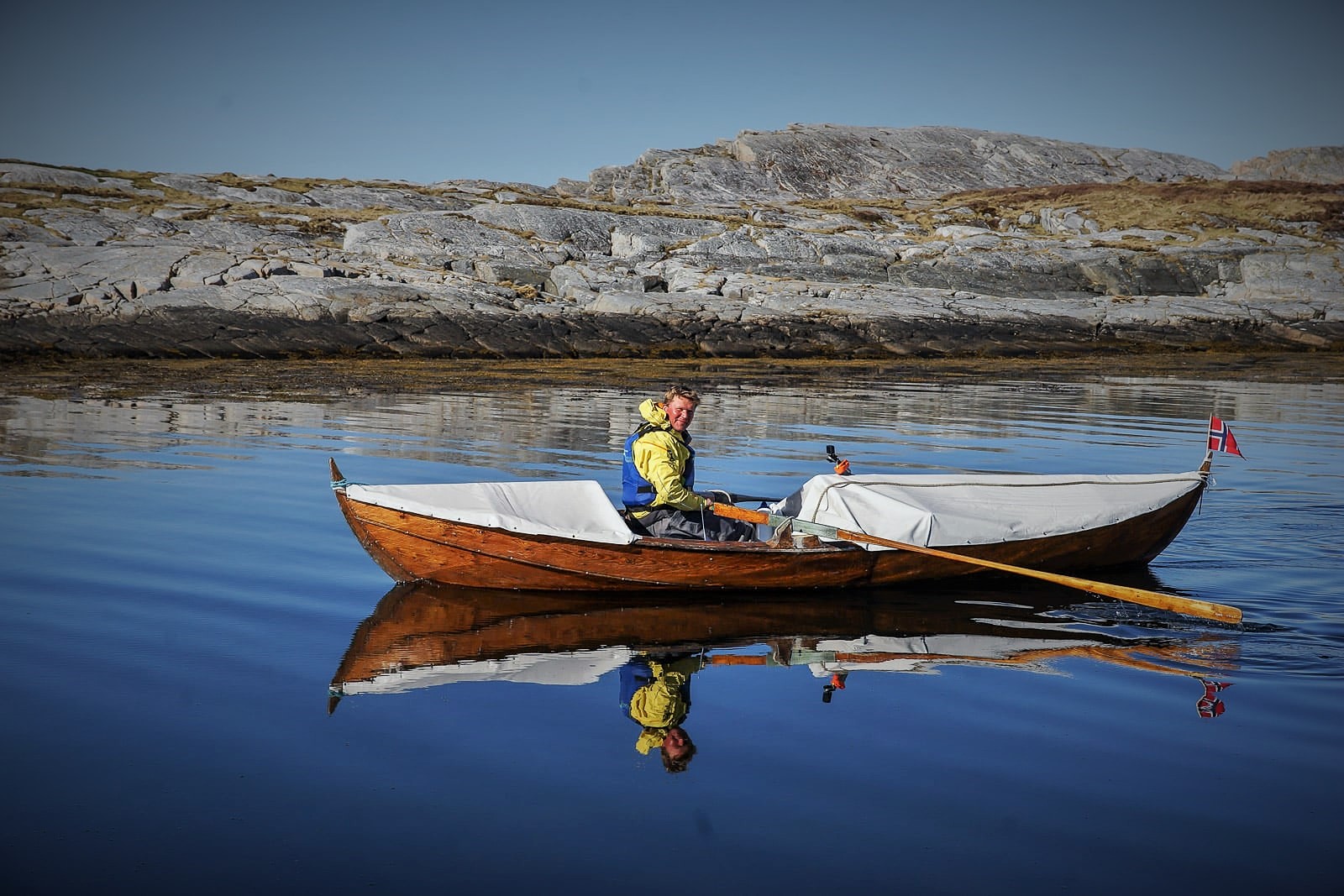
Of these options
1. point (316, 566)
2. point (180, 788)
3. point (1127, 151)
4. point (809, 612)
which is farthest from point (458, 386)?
point (1127, 151)

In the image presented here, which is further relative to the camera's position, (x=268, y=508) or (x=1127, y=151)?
(x=1127, y=151)

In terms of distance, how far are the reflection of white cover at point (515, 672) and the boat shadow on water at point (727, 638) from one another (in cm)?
1

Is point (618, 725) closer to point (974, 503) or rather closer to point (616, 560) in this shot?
point (616, 560)

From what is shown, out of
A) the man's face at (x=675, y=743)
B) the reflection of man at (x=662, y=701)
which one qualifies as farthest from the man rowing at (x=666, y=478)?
the man's face at (x=675, y=743)

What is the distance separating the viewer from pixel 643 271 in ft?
145

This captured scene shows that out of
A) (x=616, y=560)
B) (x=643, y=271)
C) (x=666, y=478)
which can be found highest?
(x=643, y=271)

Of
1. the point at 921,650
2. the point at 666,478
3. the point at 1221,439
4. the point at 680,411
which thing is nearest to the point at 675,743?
the point at 921,650

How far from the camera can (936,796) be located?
505cm

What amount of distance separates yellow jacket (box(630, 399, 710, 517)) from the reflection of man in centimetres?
195

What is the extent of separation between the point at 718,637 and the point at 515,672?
157cm

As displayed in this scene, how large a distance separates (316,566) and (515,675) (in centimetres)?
330

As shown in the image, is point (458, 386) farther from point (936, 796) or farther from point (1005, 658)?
point (936, 796)

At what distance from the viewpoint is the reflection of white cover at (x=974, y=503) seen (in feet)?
30.0

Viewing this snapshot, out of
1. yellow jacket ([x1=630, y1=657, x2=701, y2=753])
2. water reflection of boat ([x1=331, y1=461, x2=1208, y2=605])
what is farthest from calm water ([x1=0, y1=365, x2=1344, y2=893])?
water reflection of boat ([x1=331, y1=461, x2=1208, y2=605])
